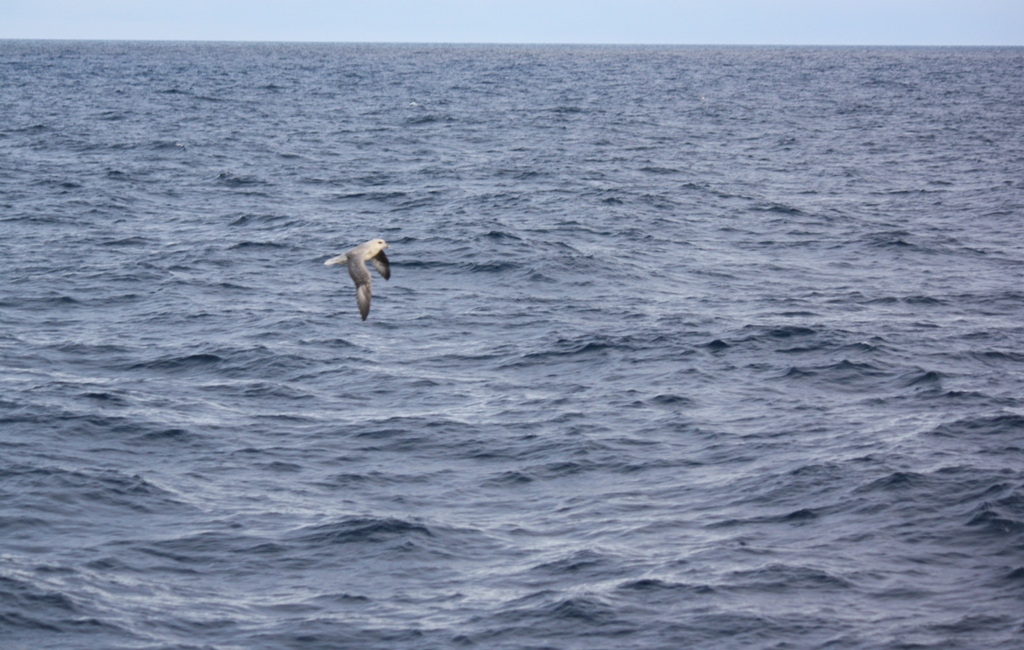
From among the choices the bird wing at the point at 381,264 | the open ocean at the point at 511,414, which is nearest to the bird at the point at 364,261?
the bird wing at the point at 381,264

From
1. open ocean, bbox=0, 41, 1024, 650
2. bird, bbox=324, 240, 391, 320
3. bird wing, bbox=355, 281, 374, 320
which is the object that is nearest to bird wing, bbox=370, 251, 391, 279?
bird, bbox=324, 240, 391, 320

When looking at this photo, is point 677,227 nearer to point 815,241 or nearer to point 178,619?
point 815,241

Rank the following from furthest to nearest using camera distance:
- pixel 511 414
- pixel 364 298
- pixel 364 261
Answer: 1. pixel 511 414
2. pixel 364 261
3. pixel 364 298

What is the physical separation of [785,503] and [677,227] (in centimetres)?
2078

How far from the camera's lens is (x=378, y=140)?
61312 mm

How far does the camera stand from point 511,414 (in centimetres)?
2117

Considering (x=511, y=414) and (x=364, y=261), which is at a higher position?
(x=364, y=261)

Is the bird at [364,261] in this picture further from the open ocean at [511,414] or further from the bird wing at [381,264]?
the open ocean at [511,414]

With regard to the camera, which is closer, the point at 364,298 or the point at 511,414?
the point at 364,298

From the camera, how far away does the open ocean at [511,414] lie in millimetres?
15109

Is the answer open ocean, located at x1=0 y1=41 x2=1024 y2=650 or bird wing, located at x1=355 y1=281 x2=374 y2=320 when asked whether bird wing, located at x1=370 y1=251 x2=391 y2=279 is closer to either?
bird wing, located at x1=355 y1=281 x2=374 y2=320

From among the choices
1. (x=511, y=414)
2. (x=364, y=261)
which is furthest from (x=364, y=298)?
(x=511, y=414)

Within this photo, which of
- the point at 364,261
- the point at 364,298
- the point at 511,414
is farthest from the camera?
the point at 511,414

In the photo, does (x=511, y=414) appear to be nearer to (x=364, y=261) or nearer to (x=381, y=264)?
(x=381, y=264)
